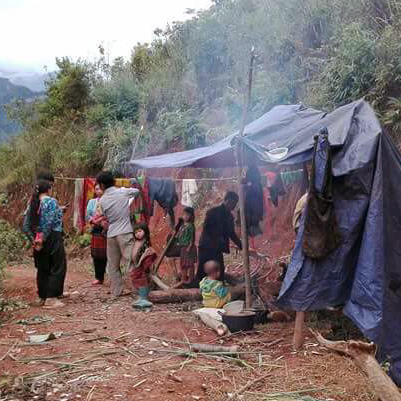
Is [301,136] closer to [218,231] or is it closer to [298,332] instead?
[298,332]

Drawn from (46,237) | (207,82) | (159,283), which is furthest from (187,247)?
(207,82)

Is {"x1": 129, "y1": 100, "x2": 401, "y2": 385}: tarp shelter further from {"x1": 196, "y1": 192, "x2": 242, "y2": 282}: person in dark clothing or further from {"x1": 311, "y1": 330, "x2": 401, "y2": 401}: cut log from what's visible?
Answer: {"x1": 196, "y1": 192, "x2": 242, "y2": 282}: person in dark clothing

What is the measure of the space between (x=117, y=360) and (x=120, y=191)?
114 inches

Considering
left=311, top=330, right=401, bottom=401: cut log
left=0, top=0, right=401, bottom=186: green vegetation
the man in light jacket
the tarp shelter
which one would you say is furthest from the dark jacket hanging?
left=0, top=0, right=401, bottom=186: green vegetation

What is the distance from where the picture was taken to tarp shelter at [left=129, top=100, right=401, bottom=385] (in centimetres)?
410

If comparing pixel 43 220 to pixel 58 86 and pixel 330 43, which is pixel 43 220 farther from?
pixel 58 86

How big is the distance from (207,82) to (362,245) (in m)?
10.1

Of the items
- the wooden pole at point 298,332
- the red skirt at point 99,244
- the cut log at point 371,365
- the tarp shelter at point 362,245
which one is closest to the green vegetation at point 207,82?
the tarp shelter at point 362,245

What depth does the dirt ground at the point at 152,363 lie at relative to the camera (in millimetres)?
3779

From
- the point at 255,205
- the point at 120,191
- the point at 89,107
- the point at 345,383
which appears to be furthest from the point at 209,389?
the point at 89,107

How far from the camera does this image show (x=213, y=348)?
4637 millimetres

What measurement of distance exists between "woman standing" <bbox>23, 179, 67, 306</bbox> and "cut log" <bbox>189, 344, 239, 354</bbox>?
2565 mm

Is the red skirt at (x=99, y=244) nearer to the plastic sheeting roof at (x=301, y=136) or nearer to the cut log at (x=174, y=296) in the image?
the cut log at (x=174, y=296)

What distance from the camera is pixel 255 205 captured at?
6.57 meters
